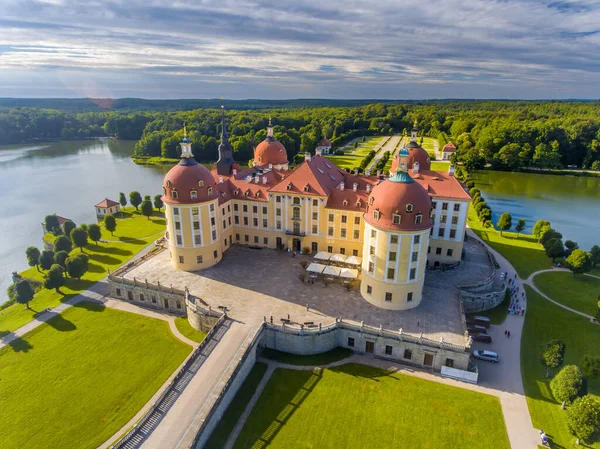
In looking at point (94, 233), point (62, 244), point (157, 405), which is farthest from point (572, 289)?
point (62, 244)

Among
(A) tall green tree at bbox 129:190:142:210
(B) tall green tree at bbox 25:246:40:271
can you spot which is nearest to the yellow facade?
(B) tall green tree at bbox 25:246:40:271

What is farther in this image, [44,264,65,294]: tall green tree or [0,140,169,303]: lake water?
[0,140,169,303]: lake water

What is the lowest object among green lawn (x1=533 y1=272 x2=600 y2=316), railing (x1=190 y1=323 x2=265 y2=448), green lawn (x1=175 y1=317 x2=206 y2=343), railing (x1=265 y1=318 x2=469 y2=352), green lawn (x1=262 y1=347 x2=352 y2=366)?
green lawn (x1=262 y1=347 x2=352 y2=366)

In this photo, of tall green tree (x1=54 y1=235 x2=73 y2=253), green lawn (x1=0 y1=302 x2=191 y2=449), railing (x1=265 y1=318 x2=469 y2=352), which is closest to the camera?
green lawn (x1=0 y1=302 x2=191 y2=449)

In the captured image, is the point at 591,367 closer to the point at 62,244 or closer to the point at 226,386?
the point at 226,386

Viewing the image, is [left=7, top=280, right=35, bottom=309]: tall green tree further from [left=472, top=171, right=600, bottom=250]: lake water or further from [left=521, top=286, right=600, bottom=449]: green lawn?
[left=472, top=171, right=600, bottom=250]: lake water

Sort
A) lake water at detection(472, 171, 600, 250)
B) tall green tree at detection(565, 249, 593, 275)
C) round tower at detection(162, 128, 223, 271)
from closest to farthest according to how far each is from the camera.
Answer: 1. round tower at detection(162, 128, 223, 271)
2. tall green tree at detection(565, 249, 593, 275)
3. lake water at detection(472, 171, 600, 250)

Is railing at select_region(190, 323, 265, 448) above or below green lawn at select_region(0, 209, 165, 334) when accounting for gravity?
above

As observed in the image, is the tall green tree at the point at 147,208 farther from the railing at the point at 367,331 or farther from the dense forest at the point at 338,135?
the dense forest at the point at 338,135
